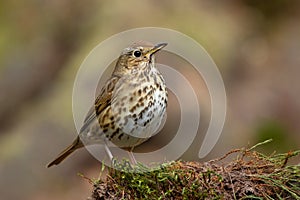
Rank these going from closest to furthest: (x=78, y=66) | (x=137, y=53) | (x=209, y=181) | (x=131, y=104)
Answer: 1. (x=209, y=181)
2. (x=131, y=104)
3. (x=137, y=53)
4. (x=78, y=66)

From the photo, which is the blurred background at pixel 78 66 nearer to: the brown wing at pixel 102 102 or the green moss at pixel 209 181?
the brown wing at pixel 102 102

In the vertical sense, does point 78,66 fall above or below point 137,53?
below

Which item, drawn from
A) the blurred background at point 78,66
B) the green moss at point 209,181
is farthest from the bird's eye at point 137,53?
the blurred background at point 78,66

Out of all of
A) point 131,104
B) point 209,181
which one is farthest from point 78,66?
point 209,181

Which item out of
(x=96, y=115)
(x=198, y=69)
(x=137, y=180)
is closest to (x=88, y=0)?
(x=198, y=69)

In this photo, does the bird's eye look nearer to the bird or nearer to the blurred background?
the bird

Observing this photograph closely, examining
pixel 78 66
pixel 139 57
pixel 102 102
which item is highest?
pixel 139 57

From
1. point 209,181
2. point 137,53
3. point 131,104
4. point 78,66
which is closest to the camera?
point 209,181

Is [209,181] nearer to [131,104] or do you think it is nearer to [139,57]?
[131,104]
